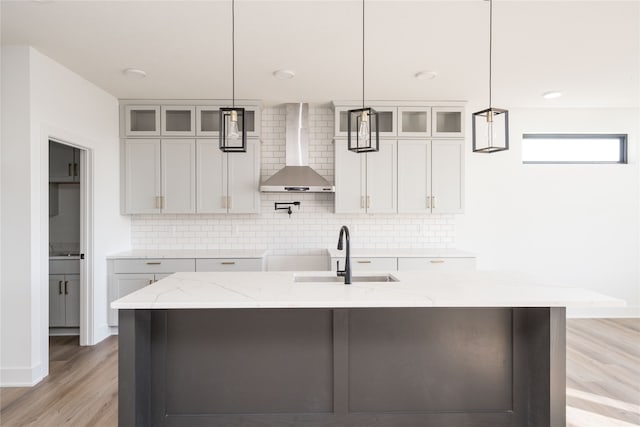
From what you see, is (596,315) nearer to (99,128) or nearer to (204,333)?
(204,333)

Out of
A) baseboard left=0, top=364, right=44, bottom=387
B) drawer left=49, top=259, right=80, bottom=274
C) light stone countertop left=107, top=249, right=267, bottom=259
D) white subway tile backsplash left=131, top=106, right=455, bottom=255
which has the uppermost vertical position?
white subway tile backsplash left=131, top=106, right=455, bottom=255

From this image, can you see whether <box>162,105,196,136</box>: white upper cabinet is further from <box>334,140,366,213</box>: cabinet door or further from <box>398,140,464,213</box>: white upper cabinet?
<box>398,140,464,213</box>: white upper cabinet

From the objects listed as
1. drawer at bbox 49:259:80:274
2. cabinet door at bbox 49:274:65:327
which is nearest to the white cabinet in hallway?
drawer at bbox 49:259:80:274

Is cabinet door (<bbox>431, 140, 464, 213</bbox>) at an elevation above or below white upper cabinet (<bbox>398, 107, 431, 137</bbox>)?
below

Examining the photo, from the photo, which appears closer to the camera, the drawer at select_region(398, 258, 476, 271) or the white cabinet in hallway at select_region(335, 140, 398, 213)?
the drawer at select_region(398, 258, 476, 271)

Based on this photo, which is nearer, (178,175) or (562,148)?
(178,175)

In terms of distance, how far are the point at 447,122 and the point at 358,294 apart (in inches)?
133

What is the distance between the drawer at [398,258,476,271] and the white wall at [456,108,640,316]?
2.27 ft

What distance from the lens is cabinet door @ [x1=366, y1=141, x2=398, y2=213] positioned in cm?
470

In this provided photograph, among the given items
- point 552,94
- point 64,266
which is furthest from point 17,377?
point 552,94

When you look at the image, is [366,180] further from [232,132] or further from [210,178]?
[232,132]

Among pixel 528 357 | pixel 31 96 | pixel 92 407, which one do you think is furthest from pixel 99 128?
pixel 528 357

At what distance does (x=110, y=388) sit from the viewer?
3092 mm

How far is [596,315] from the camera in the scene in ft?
16.6
